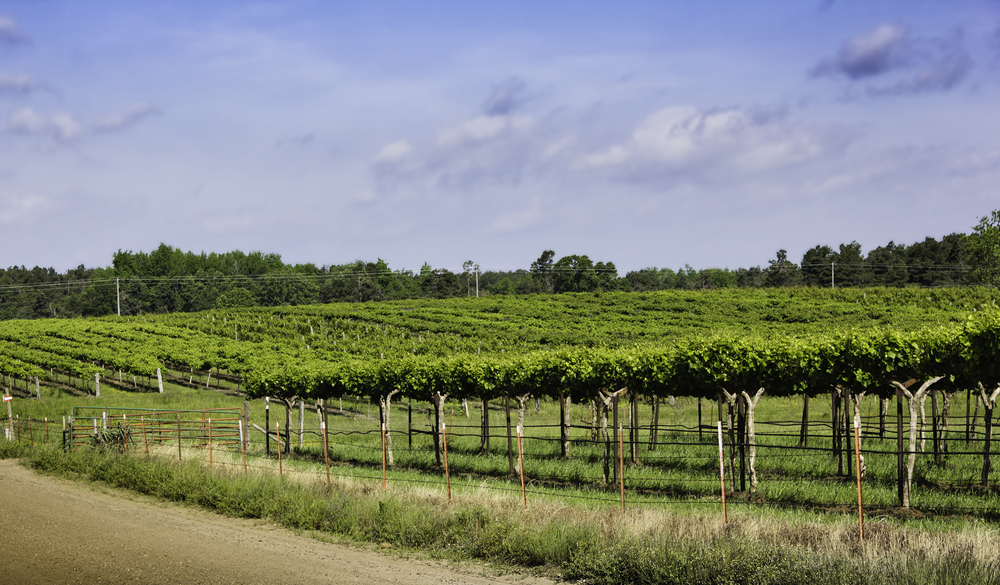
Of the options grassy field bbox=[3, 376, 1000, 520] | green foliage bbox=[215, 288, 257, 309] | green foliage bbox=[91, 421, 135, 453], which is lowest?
grassy field bbox=[3, 376, 1000, 520]

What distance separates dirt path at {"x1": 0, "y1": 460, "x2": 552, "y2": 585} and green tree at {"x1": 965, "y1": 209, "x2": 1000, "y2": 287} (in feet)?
298

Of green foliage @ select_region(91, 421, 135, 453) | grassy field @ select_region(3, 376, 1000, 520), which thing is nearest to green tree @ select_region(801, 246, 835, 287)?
grassy field @ select_region(3, 376, 1000, 520)

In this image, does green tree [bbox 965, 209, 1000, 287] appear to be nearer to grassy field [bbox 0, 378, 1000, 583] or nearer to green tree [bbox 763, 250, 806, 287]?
green tree [bbox 763, 250, 806, 287]

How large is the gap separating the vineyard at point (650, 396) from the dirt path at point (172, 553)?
3.40 metres

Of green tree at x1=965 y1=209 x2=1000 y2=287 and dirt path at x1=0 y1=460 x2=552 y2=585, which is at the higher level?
green tree at x1=965 y1=209 x2=1000 y2=287

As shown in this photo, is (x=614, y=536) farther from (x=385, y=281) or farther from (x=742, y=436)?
(x=385, y=281)

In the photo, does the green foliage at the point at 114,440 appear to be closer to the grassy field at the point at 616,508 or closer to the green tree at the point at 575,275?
the grassy field at the point at 616,508

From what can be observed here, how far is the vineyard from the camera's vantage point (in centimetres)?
1562

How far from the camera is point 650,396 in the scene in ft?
106

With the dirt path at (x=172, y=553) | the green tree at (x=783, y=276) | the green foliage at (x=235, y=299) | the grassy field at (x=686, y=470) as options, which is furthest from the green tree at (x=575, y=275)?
the dirt path at (x=172, y=553)

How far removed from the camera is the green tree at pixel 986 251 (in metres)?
82.2

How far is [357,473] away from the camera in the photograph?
20938 millimetres

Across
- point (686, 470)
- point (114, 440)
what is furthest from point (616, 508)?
point (114, 440)

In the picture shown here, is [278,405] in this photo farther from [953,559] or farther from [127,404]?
[953,559]
